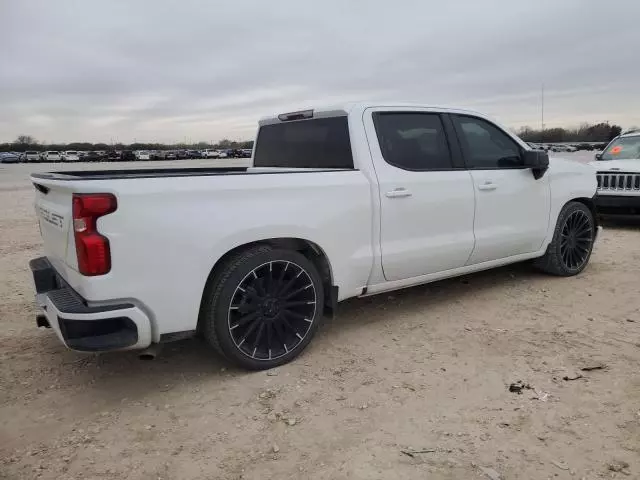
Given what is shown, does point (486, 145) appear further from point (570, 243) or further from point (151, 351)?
point (151, 351)

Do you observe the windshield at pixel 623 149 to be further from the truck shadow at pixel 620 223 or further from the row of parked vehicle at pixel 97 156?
the row of parked vehicle at pixel 97 156

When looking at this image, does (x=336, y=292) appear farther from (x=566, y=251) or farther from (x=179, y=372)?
(x=566, y=251)

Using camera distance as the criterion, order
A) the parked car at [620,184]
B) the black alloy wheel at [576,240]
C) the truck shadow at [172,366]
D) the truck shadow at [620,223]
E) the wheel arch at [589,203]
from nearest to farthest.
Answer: the truck shadow at [172,366]
the black alloy wheel at [576,240]
the wheel arch at [589,203]
the parked car at [620,184]
the truck shadow at [620,223]

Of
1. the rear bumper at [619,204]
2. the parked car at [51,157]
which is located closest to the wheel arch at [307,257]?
the rear bumper at [619,204]

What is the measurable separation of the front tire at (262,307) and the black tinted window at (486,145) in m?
2.04

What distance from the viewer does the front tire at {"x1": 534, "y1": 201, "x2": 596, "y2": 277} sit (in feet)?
18.7

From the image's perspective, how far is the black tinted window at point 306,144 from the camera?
14.2ft

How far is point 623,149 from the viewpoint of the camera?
10234 millimetres

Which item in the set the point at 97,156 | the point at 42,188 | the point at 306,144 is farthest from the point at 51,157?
the point at 42,188

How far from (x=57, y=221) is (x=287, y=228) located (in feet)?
4.75

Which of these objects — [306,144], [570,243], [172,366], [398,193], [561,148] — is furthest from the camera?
[561,148]

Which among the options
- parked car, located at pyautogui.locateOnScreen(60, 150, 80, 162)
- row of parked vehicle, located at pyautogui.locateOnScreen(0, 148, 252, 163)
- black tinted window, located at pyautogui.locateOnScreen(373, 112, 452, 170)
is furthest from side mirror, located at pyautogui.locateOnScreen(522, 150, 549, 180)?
parked car, located at pyautogui.locateOnScreen(60, 150, 80, 162)

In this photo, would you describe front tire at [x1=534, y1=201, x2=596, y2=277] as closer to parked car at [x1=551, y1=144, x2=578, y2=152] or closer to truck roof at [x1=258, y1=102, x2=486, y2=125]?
truck roof at [x1=258, y1=102, x2=486, y2=125]

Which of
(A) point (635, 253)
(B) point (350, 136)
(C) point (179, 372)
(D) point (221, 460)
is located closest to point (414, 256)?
(B) point (350, 136)
